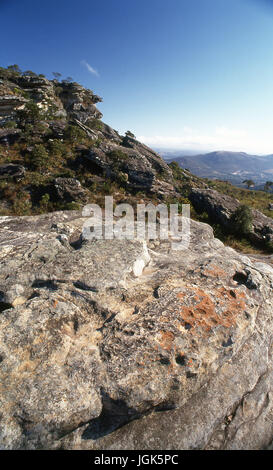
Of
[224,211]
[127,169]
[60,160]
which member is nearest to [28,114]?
[60,160]

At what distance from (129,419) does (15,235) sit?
279 inches

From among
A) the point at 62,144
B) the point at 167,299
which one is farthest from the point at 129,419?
the point at 62,144

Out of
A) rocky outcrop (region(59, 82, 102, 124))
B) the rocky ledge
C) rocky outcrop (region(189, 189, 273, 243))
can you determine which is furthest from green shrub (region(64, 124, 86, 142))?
the rocky ledge

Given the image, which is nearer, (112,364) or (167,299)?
(112,364)

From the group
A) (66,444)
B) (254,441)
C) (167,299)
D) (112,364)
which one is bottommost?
(254,441)

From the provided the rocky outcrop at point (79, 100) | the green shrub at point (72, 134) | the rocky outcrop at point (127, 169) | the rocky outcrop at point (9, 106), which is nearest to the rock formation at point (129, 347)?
the rocky outcrop at point (127, 169)

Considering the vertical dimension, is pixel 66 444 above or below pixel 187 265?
below

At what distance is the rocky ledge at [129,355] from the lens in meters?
3.46

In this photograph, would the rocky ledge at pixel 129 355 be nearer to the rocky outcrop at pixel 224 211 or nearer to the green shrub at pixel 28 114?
the rocky outcrop at pixel 224 211

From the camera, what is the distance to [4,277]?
5.31m

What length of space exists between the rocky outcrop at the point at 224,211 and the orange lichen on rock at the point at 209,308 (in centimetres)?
1520

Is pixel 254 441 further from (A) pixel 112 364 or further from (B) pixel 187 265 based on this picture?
(B) pixel 187 265

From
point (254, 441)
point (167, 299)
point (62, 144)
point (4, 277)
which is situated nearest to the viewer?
point (254, 441)

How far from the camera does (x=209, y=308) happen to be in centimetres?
471
